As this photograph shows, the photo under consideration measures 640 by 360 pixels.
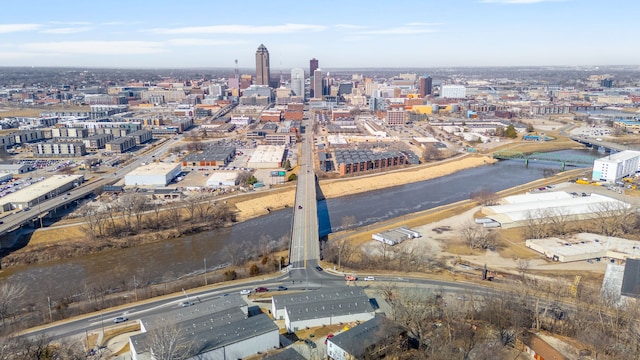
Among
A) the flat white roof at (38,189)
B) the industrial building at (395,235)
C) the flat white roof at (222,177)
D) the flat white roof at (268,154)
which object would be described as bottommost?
the industrial building at (395,235)

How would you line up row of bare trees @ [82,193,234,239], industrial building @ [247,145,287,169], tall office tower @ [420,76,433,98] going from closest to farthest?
row of bare trees @ [82,193,234,239] < industrial building @ [247,145,287,169] < tall office tower @ [420,76,433,98]

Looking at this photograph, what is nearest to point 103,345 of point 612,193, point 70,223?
point 70,223

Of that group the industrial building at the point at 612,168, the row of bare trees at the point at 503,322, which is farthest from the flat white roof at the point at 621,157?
the row of bare trees at the point at 503,322

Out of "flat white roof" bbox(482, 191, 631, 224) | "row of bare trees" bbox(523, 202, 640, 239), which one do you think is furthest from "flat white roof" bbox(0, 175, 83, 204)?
"row of bare trees" bbox(523, 202, 640, 239)

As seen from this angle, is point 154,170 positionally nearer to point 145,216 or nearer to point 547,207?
point 145,216

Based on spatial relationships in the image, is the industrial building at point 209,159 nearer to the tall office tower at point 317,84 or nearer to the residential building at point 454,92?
the tall office tower at point 317,84

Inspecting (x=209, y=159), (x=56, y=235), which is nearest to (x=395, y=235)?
(x=56, y=235)

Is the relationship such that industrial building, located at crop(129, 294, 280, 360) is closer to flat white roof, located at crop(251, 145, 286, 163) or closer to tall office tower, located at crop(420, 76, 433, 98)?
flat white roof, located at crop(251, 145, 286, 163)
